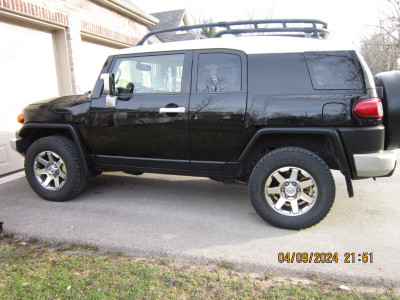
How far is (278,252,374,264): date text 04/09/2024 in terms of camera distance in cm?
250

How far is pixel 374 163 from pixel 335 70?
0.96 meters

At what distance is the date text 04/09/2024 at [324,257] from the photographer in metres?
2.50

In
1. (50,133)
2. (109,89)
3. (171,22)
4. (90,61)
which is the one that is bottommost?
(50,133)

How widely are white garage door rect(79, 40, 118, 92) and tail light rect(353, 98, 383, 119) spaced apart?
5762mm

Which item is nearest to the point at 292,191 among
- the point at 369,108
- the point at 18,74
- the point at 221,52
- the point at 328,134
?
the point at 328,134

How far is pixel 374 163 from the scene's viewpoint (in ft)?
9.17

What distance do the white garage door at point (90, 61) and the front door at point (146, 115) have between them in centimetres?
375

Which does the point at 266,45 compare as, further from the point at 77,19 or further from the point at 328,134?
the point at 77,19

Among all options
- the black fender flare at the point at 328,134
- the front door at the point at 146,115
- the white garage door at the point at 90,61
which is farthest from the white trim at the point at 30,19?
the black fender flare at the point at 328,134

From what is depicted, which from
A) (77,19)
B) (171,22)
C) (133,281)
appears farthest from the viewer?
(171,22)

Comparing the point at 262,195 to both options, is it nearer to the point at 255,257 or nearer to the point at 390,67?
the point at 255,257

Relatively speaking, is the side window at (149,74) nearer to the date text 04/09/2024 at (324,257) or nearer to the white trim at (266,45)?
the white trim at (266,45)

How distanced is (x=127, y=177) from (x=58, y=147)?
4.89 feet

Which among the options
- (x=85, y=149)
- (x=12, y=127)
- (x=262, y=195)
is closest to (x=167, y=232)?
(x=262, y=195)
